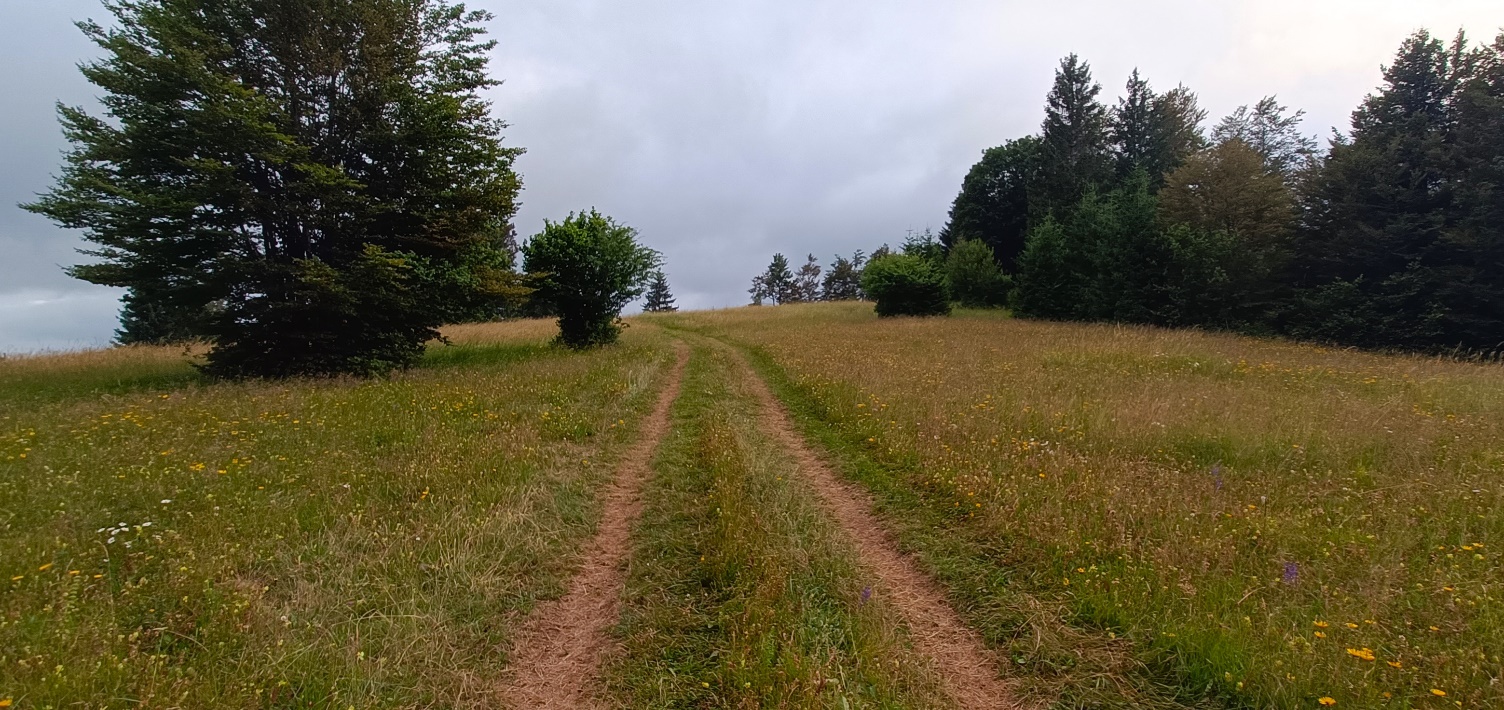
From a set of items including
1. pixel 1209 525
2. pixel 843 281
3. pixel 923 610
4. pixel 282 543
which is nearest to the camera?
pixel 923 610

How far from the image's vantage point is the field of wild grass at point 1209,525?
3363 millimetres

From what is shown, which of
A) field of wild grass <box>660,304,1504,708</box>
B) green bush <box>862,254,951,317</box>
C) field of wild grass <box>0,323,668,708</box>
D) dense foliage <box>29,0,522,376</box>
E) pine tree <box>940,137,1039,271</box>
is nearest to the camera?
field of wild grass <box>0,323,668,708</box>

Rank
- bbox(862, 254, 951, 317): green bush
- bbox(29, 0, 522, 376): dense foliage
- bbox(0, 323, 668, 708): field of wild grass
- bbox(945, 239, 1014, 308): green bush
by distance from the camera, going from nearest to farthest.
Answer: bbox(0, 323, 668, 708): field of wild grass → bbox(29, 0, 522, 376): dense foliage → bbox(862, 254, 951, 317): green bush → bbox(945, 239, 1014, 308): green bush

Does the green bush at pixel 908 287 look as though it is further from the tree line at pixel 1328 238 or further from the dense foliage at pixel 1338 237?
the dense foliage at pixel 1338 237

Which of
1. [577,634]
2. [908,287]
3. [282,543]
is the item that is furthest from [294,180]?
[908,287]

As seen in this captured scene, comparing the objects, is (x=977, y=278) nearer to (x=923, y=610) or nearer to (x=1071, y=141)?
(x=1071, y=141)

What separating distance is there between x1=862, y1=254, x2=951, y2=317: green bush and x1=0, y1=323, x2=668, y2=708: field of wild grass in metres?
28.2

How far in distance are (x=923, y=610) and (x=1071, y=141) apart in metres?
49.5

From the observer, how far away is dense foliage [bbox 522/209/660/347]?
64.7 ft

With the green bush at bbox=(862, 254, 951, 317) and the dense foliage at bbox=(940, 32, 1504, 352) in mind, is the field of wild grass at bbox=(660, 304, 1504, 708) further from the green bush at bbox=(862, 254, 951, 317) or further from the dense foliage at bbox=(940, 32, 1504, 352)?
the green bush at bbox=(862, 254, 951, 317)

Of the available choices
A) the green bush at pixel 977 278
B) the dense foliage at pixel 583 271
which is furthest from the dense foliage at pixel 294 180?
the green bush at pixel 977 278

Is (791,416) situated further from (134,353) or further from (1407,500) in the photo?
(134,353)

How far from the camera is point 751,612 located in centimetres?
386

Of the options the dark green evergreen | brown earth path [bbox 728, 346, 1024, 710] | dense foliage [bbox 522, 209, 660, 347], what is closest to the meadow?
brown earth path [bbox 728, 346, 1024, 710]
